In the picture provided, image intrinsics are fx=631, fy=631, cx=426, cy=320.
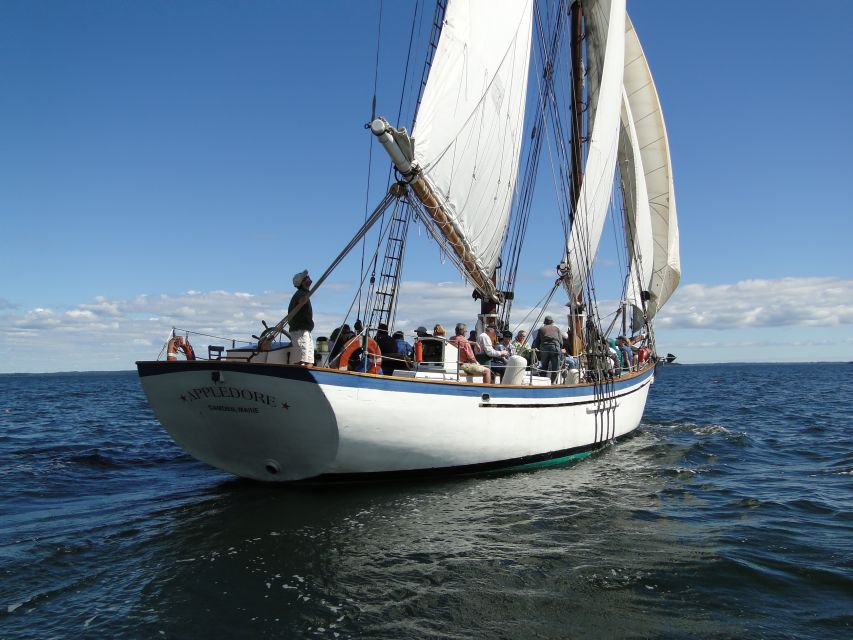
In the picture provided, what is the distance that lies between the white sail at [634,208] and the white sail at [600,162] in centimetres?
528

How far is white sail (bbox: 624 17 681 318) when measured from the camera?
25.9 meters

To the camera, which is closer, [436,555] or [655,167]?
[436,555]

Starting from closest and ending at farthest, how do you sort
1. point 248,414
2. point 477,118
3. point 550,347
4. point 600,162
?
point 248,414 < point 477,118 < point 550,347 < point 600,162

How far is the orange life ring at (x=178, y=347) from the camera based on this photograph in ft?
35.1

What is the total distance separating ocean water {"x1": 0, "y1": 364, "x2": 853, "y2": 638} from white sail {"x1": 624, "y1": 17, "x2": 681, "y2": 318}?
1512 centimetres

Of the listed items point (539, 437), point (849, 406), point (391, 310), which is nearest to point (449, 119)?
point (391, 310)

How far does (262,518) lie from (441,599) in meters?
3.83

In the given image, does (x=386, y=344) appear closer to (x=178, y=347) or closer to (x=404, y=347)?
(x=404, y=347)

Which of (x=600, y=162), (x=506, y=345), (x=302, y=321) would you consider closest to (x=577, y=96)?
(x=600, y=162)

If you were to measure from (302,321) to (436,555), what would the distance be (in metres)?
4.48

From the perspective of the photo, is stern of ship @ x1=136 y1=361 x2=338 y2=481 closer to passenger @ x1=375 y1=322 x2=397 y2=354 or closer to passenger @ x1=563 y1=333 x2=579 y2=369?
passenger @ x1=375 y1=322 x2=397 y2=354

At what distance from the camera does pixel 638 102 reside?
2611cm

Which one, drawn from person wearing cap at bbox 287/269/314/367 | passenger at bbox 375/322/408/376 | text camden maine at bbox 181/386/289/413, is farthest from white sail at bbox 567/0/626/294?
text camden maine at bbox 181/386/289/413

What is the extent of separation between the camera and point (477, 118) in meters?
13.6
